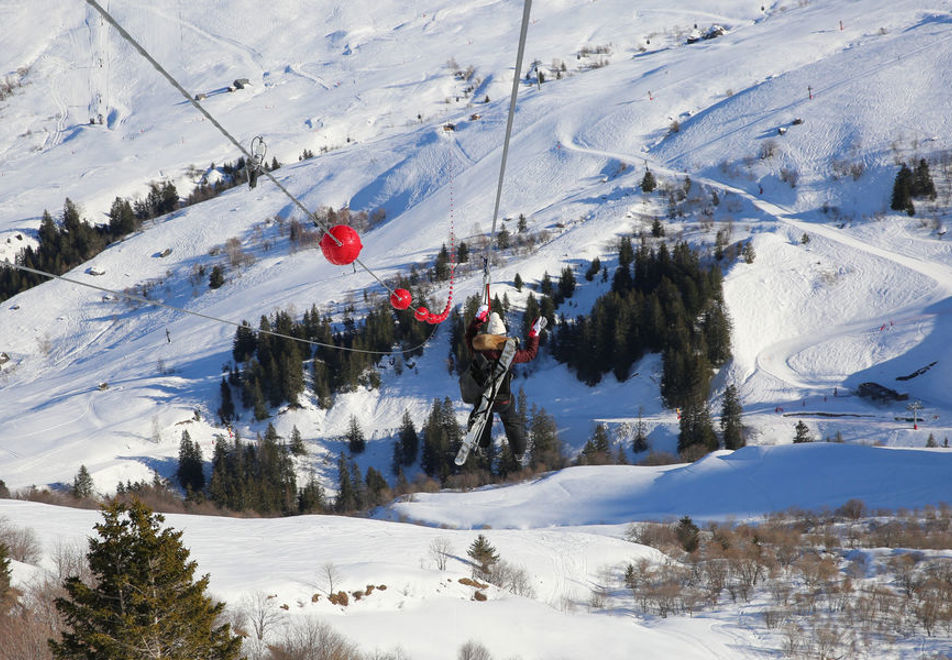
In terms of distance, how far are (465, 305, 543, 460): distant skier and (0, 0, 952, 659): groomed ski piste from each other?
2148 centimetres

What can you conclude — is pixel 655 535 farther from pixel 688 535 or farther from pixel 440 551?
pixel 440 551

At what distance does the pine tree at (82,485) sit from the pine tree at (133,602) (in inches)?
2164

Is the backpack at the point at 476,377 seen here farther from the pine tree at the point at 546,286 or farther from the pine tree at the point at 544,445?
the pine tree at the point at 546,286

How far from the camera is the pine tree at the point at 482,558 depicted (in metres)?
39.9

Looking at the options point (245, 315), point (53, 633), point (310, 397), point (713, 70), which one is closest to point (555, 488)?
point (310, 397)

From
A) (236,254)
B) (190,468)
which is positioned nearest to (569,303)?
(190,468)

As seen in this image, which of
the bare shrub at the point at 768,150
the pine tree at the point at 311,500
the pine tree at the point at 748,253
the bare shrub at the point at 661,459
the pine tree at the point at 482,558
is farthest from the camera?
the bare shrub at the point at 768,150

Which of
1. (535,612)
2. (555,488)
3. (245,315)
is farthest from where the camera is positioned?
(245,315)

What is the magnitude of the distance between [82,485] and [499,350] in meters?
63.0

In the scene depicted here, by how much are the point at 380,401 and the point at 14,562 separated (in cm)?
5081

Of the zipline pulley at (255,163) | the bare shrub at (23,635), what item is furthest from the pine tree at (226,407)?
A: the zipline pulley at (255,163)

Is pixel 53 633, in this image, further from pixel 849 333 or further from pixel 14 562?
pixel 849 333

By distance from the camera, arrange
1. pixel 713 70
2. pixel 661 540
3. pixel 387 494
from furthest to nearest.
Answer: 1. pixel 713 70
2. pixel 387 494
3. pixel 661 540

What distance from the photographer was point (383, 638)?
3142 centimetres
